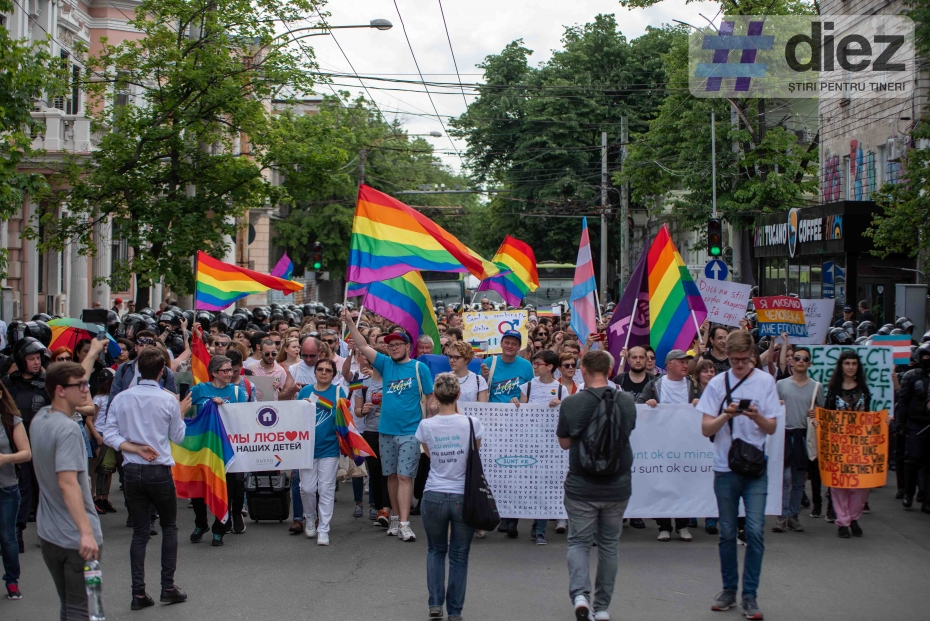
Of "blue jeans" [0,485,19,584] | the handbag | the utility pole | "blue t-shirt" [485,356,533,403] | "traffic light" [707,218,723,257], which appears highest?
the utility pole

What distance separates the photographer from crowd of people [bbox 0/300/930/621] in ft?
22.0

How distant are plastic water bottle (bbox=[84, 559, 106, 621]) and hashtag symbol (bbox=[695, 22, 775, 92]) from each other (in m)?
32.2

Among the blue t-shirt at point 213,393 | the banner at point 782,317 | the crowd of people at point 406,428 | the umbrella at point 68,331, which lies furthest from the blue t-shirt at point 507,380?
the umbrella at point 68,331

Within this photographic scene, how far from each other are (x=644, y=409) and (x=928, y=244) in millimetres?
10127

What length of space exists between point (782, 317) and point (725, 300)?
1670mm

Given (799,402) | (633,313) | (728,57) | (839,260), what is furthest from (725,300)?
(728,57)

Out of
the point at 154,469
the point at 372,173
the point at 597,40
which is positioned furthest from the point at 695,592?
the point at 372,173

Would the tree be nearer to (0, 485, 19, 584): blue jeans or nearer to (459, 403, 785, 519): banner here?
(459, 403, 785, 519): banner

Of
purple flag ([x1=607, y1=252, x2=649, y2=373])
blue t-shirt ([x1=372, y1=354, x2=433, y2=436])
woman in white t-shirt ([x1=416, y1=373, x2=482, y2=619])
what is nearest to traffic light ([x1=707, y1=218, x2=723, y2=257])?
purple flag ([x1=607, y1=252, x2=649, y2=373])

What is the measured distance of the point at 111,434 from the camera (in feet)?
24.1

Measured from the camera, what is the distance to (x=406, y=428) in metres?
9.45

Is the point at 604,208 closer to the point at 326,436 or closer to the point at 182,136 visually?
the point at 182,136

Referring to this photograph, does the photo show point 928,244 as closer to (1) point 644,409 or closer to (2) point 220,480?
(1) point 644,409

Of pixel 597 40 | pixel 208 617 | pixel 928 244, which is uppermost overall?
pixel 597 40
